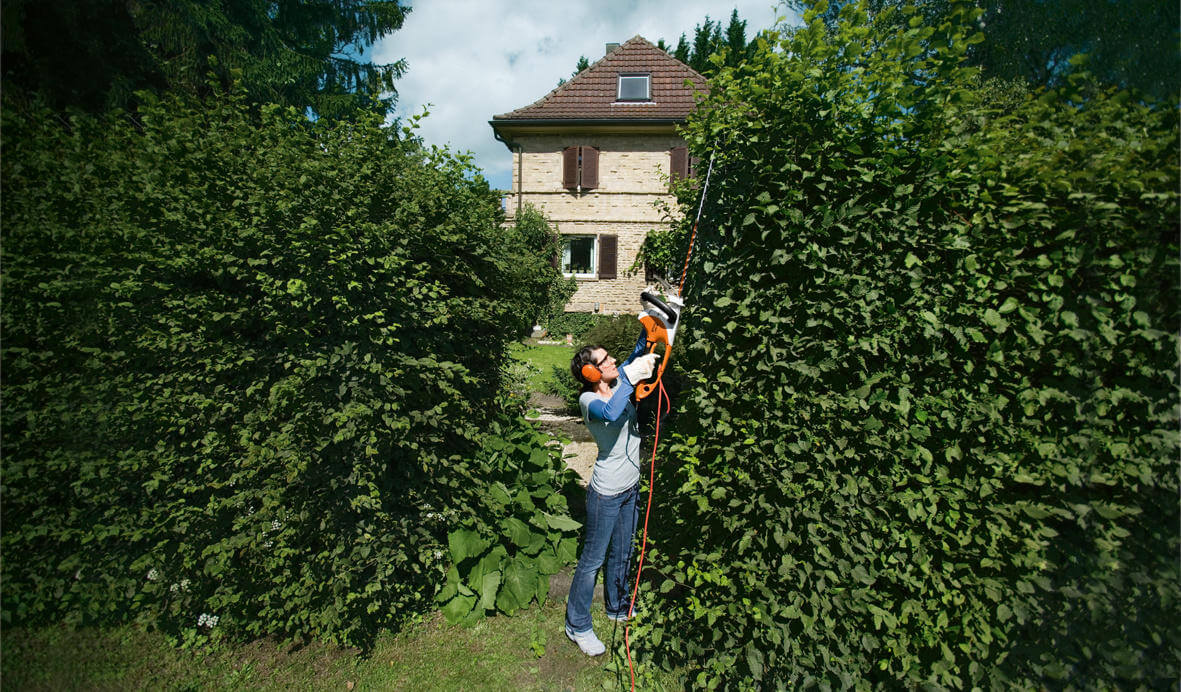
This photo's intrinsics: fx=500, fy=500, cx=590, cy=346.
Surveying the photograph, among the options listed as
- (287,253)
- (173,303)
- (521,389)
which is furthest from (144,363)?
(521,389)

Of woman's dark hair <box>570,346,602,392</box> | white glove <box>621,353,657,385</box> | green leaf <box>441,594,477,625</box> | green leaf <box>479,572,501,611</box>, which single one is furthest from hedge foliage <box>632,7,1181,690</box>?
green leaf <box>441,594,477,625</box>

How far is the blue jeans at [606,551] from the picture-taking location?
3.11 m

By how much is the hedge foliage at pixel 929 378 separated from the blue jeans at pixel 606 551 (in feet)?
1.74

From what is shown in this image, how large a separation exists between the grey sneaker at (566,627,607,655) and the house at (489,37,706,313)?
45.8ft

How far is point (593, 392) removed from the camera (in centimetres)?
312

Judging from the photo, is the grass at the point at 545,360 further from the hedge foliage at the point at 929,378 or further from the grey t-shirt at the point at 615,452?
the hedge foliage at the point at 929,378

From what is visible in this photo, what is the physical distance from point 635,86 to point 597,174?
12.2 feet

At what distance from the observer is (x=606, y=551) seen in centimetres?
329

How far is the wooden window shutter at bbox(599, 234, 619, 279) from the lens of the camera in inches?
668

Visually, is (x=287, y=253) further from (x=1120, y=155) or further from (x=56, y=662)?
(x=1120, y=155)

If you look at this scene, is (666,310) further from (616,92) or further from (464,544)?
(616,92)

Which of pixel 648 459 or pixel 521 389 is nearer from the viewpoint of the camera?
pixel 648 459

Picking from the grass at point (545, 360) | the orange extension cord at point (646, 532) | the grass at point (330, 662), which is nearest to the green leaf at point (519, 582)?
the grass at point (330, 662)

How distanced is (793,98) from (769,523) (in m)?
2.08
